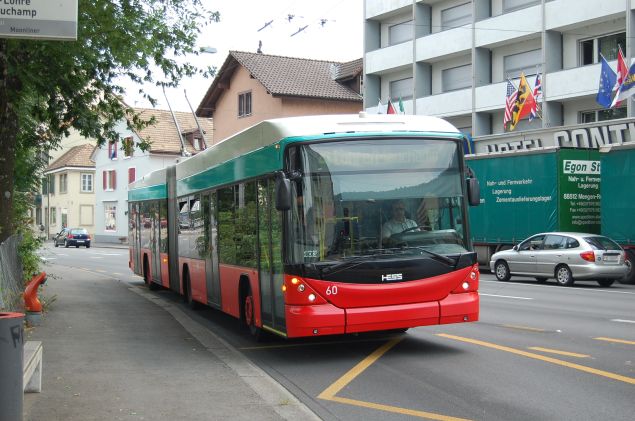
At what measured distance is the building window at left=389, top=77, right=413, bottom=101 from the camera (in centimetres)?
4253

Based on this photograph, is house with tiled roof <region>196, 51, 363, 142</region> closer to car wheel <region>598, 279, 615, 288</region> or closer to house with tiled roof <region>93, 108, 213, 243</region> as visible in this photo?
house with tiled roof <region>93, 108, 213, 243</region>

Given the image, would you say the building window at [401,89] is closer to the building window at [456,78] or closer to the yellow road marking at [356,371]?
the building window at [456,78]

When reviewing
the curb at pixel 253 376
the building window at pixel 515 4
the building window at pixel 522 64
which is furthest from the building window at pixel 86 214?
the curb at pixel 253 376

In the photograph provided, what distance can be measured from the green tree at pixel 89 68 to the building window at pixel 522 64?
77.8 feet

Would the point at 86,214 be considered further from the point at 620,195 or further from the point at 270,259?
the point at 270,259

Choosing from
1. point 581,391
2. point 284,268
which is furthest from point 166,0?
point 581,391

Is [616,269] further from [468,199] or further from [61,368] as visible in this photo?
[61,368]

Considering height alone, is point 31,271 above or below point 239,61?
below

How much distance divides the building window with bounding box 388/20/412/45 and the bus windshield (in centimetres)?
3365

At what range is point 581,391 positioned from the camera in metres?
7.57

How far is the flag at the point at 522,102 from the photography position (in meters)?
31.8

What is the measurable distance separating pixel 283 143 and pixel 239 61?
43.5 m

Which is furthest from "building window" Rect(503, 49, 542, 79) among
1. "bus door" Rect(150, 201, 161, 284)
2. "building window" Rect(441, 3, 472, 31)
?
"bus door" Rect(150, 201, 161, 284)

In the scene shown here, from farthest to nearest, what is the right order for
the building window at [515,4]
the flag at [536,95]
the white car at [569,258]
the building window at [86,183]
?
1. the building window at [86,183]
2. the building window at [515,4]
3. the flag at [536,95]
4. the white car at [569,258]
